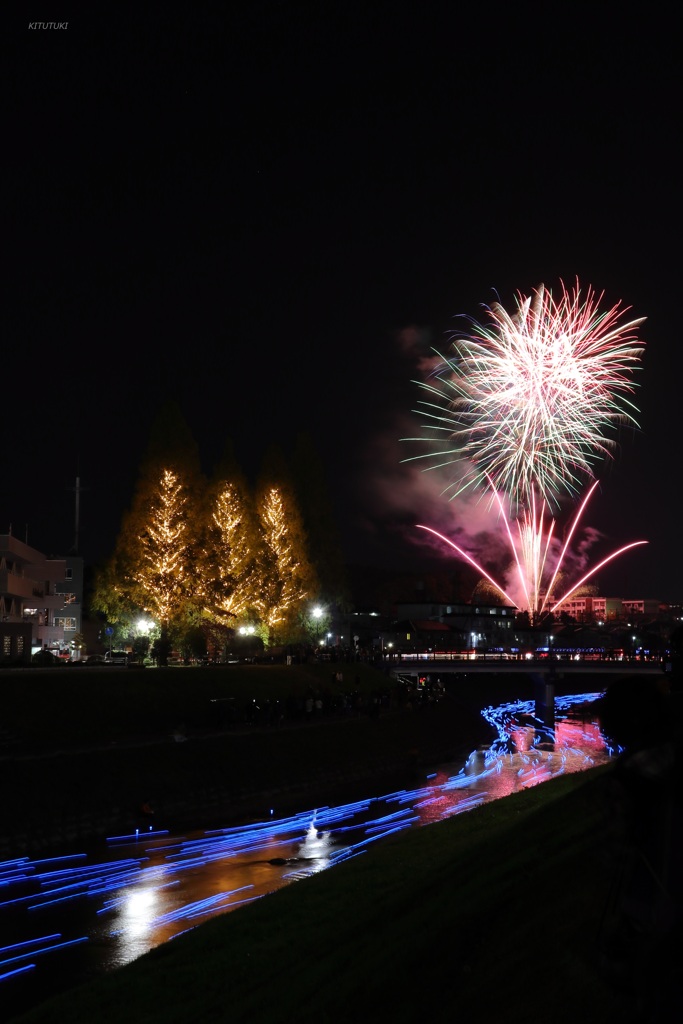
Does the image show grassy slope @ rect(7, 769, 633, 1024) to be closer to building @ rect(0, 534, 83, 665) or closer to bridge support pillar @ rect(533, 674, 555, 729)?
building @ rect(0, 534, 83, 665)

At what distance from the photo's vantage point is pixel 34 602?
8206 centimetres

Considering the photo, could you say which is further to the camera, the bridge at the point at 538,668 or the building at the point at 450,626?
the building at the point at 450,626

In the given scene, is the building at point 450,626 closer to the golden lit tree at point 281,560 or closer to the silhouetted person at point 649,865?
the golden lit tree at point 281,560

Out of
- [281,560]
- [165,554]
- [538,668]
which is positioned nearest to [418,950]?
[165,554]

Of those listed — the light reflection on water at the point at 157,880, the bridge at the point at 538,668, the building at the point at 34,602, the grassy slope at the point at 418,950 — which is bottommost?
the light reflection on water at the point at 157,880

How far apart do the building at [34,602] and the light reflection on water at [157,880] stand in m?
24.6

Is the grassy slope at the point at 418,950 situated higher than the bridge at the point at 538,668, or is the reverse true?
the bridge at the point at 538,668

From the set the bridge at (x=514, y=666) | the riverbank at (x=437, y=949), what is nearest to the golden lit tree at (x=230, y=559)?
the bridge at (x=514, y=666)

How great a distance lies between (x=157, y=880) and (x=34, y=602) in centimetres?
5771

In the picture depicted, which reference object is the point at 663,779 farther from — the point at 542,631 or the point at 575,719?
the point at 542,631

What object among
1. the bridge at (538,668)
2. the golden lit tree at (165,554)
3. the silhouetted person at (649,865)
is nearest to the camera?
the silhouetted person at (649,865)

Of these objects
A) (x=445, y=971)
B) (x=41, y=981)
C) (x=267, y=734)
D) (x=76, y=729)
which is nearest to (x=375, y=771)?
(x=267, y=734)

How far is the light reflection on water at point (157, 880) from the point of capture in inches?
853

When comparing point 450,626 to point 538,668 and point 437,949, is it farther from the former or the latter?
point 437,949
